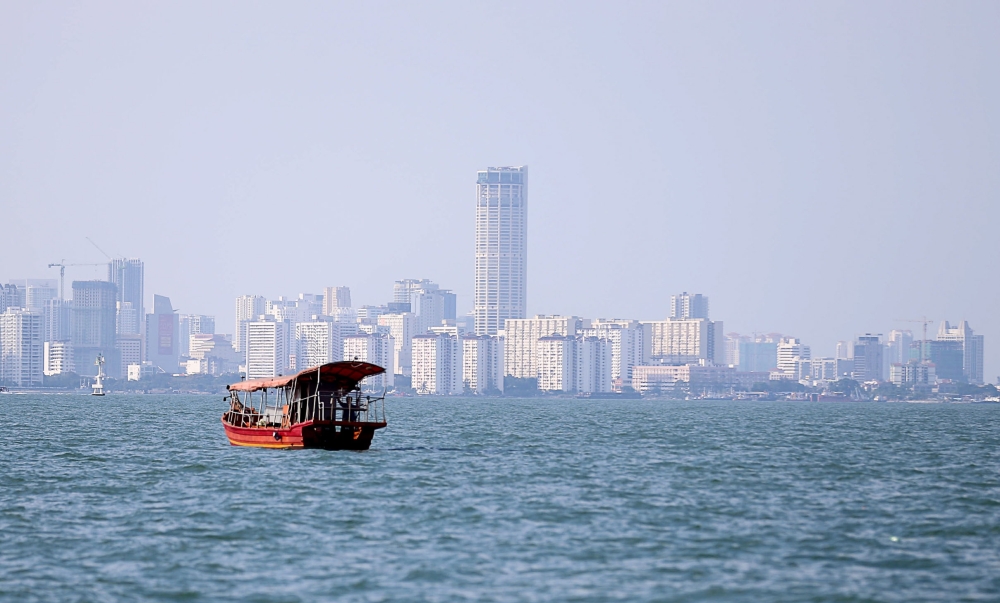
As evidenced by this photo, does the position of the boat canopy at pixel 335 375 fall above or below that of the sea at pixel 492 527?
above

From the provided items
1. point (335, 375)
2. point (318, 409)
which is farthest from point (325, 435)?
point (335, 375)

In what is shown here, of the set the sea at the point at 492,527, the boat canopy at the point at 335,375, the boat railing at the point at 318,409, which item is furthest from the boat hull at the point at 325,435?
the boat canopy at the point at 335,375

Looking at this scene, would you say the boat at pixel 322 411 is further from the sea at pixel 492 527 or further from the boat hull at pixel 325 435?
the sea at pixel 492 527

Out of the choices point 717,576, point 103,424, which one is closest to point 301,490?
point 717,576

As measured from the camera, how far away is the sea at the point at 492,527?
95.0 feet

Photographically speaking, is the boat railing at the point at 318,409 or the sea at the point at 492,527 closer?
the sea at the point at 492,527

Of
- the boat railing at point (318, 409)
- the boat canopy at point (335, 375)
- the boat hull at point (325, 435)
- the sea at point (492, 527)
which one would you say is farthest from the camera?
the boat railing at point (318, 409)

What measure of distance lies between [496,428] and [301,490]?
55701mm

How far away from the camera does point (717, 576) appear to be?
29875 millimetres

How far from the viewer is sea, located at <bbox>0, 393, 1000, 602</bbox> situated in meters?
29.0

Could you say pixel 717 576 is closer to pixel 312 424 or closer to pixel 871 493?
pixel 871 493

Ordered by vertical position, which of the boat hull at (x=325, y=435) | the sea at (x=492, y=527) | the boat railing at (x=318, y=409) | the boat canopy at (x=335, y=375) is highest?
the boat canopy at (x=335, y=375)

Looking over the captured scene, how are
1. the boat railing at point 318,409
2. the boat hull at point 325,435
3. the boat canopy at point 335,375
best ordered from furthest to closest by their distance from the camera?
the boat railing at point 318,409 → the boat hull at point 325,435 → the boat canopy at point 335,375

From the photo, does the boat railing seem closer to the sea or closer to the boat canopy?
the boat canopy
